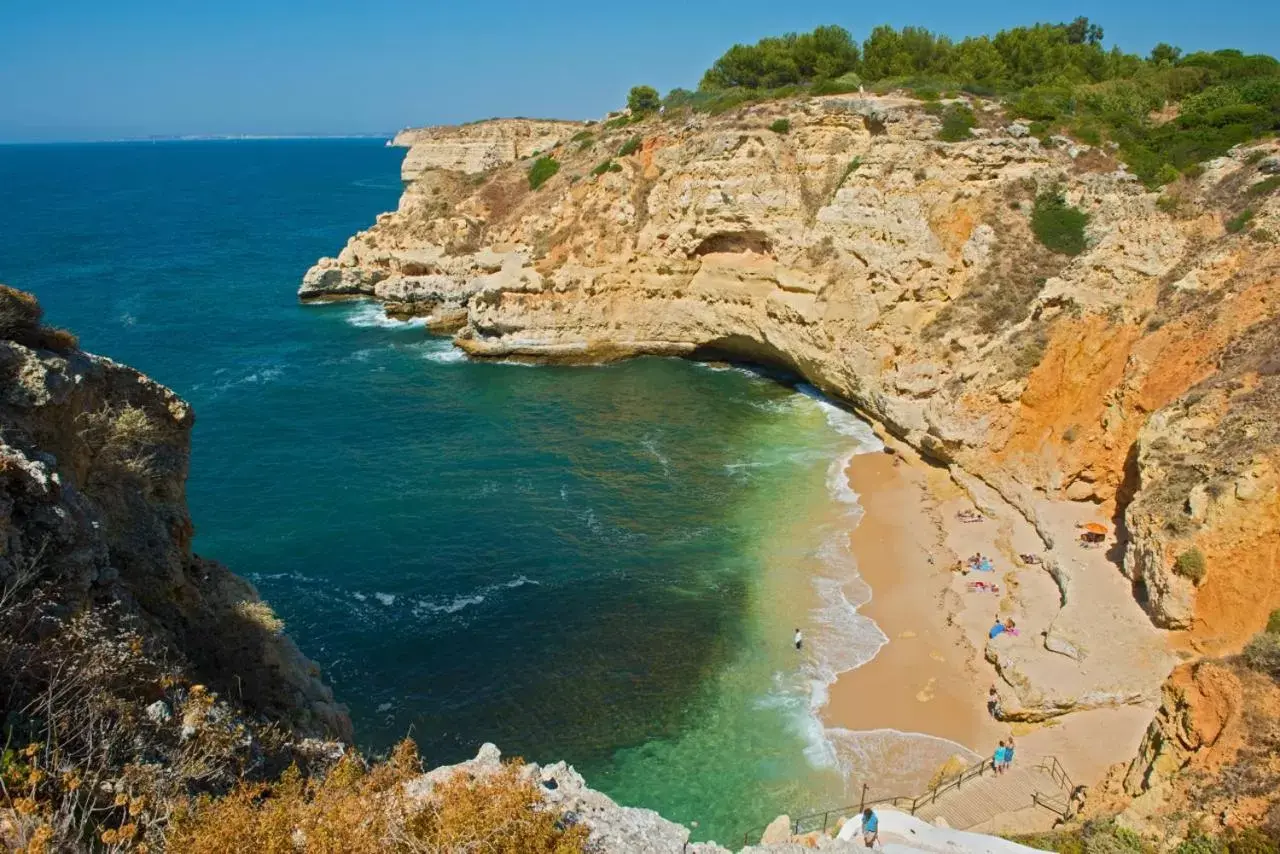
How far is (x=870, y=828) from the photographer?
48.1 feet

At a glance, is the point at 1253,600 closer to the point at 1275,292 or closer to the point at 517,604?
the point at 1275,292

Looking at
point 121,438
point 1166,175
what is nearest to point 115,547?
point 121,438

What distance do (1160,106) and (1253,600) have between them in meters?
40.1

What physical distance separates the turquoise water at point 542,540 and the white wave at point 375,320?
0.79 m

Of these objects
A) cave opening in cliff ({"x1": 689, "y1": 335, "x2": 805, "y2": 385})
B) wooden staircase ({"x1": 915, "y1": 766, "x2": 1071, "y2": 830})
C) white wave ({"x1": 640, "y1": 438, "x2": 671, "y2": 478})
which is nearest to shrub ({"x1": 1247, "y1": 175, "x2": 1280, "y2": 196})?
cave opening in cliff ({"x1": 689, "y1": 335, "x2": 805, "y2": 385})

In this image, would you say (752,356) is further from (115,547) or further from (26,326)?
(26,326)

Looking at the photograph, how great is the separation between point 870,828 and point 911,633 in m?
10.1

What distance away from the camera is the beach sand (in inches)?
811

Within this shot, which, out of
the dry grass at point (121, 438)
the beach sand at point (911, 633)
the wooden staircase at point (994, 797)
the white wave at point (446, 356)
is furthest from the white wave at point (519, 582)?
the white wave at point (446, 356)

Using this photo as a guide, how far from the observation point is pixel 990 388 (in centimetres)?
3198

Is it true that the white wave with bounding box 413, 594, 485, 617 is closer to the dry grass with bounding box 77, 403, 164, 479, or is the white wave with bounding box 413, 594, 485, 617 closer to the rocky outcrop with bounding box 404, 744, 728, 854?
the dry grass with bounding box 77, 403, 164, 479

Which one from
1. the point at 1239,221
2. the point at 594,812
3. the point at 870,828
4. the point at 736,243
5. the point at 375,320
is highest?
the point at 1239,221

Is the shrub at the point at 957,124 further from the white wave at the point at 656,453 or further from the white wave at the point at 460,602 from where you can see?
the white wave at the point at 460,602

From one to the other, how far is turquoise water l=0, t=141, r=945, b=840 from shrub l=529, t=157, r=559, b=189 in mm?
15384
